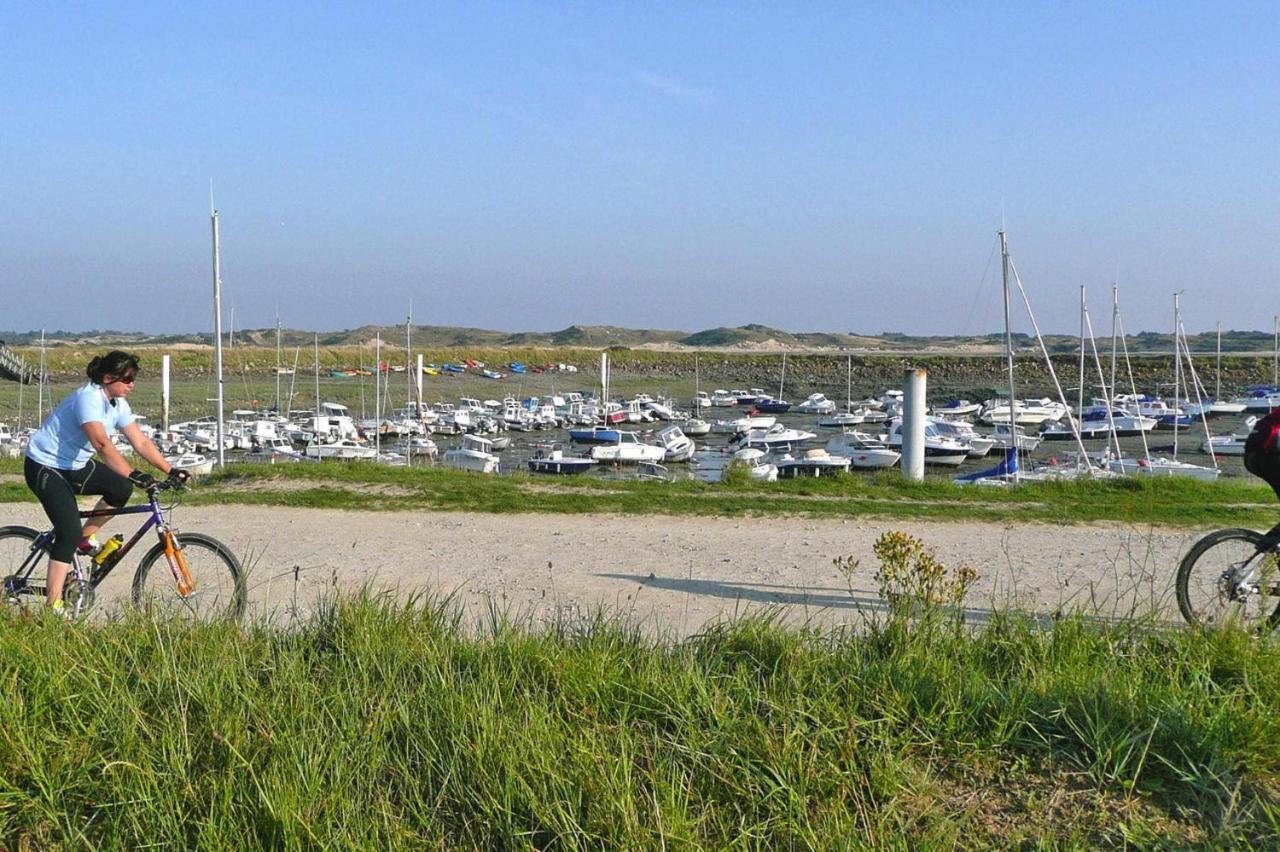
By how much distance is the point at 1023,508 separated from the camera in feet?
42.1

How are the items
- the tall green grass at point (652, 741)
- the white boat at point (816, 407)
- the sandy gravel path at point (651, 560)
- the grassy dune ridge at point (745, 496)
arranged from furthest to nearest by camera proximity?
the white boat at point (816, 407), the grassy dune ridge at point (745, 496), the sandy gravel path at point (651, 560), the tall green grass at point (652, 741)

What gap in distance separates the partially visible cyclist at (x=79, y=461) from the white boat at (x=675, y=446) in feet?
122

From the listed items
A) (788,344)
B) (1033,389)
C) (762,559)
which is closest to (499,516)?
(762,559)

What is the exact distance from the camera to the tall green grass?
3713mm

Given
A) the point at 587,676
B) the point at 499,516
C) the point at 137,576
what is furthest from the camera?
the point at 499,516

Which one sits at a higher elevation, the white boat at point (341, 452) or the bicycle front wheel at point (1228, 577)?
the bicycle front wheel at point (1228, 577)

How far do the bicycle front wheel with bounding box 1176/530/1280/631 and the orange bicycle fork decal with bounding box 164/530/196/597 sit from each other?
212 inches

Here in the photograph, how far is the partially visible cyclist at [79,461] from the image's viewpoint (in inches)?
253

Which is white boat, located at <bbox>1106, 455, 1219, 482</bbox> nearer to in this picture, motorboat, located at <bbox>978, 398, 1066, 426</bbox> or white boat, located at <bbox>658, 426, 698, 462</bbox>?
white boat, located at <bbox>658, 426, 698, 462</bbox>

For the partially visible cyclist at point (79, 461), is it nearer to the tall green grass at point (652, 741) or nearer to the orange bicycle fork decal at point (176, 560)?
the orange bicycle fork decal at point (176, 560)

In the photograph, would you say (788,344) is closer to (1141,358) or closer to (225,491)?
(1141,358)

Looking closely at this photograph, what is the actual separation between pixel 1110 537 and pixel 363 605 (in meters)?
7.64

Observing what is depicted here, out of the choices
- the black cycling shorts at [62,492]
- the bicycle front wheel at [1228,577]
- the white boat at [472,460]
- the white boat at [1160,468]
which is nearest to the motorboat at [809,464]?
the white boat at [1160,468]

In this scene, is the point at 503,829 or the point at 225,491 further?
the point at 225,491
